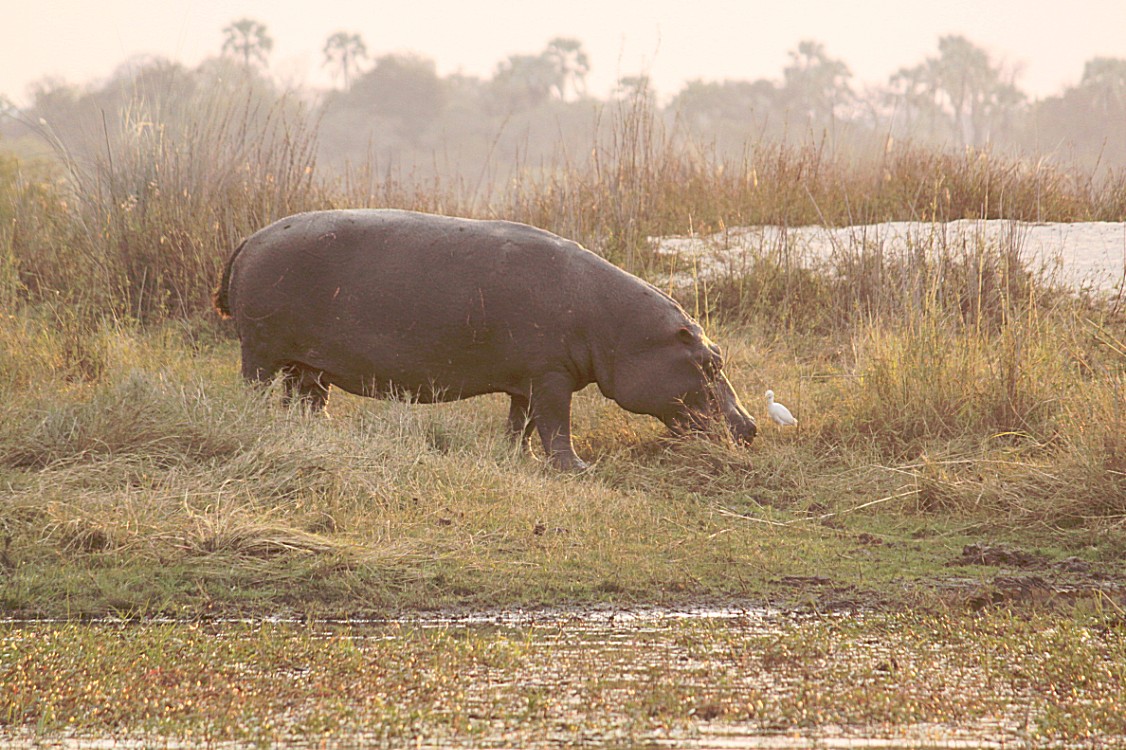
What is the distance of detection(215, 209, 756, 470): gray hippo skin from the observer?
247 inches

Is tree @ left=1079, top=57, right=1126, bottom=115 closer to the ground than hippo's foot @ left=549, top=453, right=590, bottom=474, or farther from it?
farther from it

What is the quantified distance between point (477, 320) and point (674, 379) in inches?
38.7

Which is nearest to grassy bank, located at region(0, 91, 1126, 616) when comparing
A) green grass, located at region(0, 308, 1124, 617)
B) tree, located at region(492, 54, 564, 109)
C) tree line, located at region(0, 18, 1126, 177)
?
green grass, located at region(0, 308, 1124, 617)

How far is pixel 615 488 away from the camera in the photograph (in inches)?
237

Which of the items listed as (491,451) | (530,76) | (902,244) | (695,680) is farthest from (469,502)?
(530,76)

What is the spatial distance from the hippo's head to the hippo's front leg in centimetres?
26

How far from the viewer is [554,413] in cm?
634

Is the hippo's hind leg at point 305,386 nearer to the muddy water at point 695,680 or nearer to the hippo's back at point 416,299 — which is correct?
the hippo's back at point 416,299

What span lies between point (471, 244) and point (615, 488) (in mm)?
1388

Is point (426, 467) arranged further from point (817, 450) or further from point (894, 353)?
point (894, 353)

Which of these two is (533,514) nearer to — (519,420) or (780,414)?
(519,420)

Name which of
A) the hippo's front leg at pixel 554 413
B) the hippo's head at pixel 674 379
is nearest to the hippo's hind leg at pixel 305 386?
the hippo's front leg at pixel 554 413

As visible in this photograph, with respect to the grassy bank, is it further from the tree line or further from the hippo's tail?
the tree line

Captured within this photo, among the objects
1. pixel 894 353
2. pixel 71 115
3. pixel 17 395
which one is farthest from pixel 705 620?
pixel 71 115
